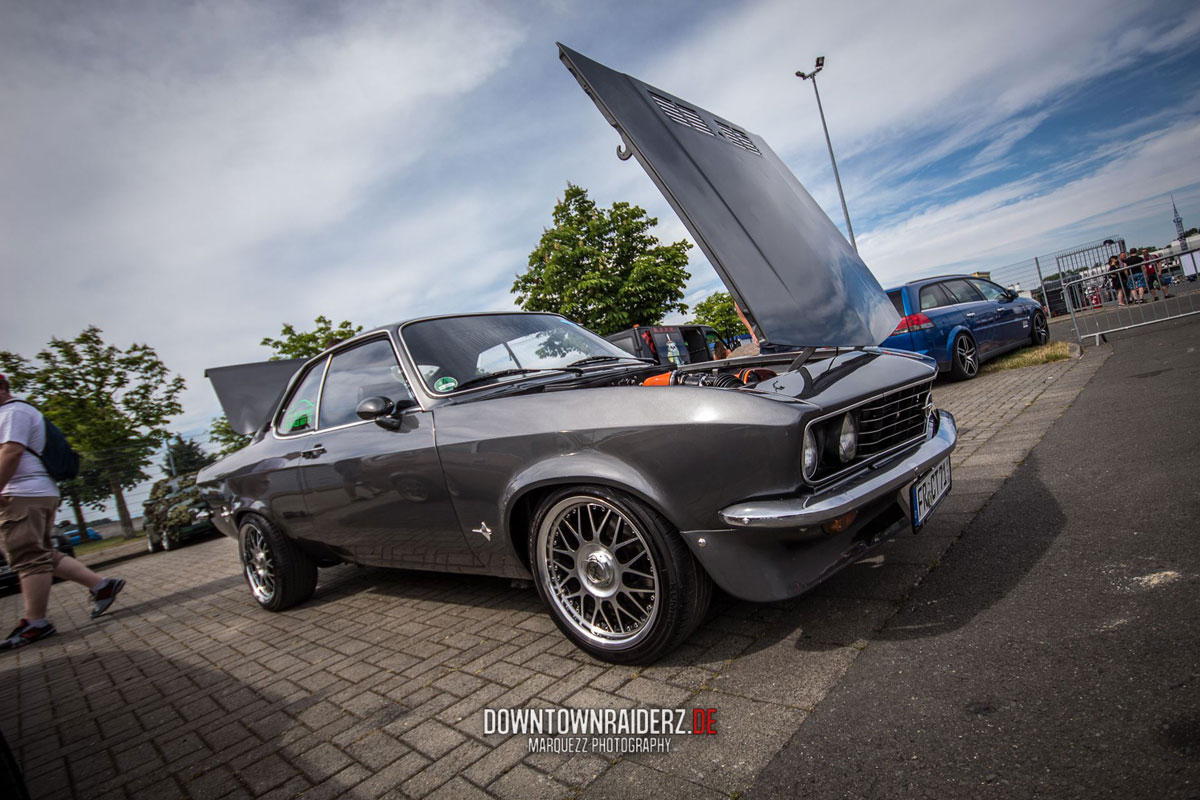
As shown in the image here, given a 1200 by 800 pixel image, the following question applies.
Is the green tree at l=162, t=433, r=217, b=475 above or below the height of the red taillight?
above

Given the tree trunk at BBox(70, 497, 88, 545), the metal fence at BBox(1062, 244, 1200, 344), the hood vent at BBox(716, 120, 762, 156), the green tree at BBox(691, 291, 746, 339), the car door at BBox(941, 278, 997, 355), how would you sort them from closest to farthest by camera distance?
the hood vent at BBox(716, 120, 762, 156), the car door at BBox(941, 278, 997, 355), the metal fence at BBox(1062, 244, 1200, 344), the tree trunk at BBox(70, 497, 88, 545), the green tree at BBox(691, 291, 746, 339)

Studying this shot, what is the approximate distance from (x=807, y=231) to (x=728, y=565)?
2.37 metres

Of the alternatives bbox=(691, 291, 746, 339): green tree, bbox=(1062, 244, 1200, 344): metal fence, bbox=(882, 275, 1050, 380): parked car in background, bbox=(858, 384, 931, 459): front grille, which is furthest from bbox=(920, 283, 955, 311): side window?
bbox=(691, 291, 746, 339): green tree

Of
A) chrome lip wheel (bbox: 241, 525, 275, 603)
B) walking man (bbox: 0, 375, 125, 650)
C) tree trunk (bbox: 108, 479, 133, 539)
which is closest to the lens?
chrome lip wheel (bbox: 241, 525, 275, 603)

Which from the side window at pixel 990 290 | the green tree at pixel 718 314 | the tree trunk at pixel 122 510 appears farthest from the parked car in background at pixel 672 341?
the green tree at pixel 718 314

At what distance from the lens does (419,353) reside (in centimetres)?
321

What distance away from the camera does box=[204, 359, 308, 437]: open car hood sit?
47.5ft

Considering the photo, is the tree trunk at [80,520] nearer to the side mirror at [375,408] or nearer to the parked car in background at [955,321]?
the side mirror at [375,408]

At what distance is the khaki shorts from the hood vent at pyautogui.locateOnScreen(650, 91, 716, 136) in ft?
18.4

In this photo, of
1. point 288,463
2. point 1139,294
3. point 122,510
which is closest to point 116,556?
point 122,510

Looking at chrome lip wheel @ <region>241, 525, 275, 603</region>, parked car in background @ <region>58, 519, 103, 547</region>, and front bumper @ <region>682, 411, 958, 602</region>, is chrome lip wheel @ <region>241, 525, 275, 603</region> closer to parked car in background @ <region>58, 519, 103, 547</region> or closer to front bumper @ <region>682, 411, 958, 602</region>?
front bumper @ <region>682, 411, 958, 602</region>

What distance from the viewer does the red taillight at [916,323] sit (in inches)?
329

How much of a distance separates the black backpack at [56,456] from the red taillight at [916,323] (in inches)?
362

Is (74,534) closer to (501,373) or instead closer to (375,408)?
(375,408)
